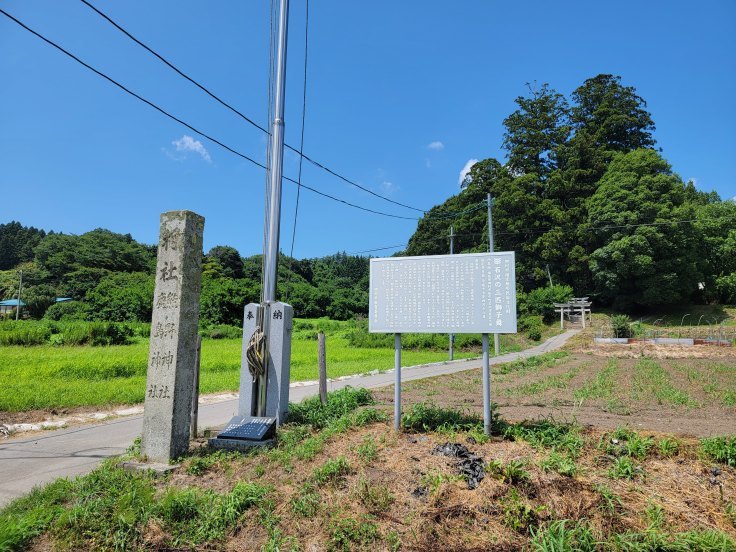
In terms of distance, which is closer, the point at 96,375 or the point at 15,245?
the point at 96,375

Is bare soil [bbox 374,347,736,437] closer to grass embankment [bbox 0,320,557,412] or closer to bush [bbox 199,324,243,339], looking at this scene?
grass embankment [bbox 0,320,557,412]

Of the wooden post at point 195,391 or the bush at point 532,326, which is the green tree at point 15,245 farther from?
the wooden post at point 195,391

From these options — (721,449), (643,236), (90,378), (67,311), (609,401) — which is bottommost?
(90,378)

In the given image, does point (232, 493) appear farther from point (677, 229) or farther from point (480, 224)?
point (480, 224)

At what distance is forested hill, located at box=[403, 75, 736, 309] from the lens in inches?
1331

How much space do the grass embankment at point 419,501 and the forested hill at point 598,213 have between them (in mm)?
30401

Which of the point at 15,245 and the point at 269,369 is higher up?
the point at 15,245

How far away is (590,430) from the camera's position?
4777 mm

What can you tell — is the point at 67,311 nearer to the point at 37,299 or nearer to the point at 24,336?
the point at 37,299

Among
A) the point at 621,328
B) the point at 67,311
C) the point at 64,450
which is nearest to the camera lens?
the point at 64,450

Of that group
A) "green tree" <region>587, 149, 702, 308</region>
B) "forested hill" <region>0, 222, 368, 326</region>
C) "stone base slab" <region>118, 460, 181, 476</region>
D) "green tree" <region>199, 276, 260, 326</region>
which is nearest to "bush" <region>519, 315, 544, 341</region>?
"green tree" <region>587, 149, 702, 308</region>

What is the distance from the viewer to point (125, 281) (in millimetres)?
41906

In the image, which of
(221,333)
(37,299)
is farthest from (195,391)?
(37,299)

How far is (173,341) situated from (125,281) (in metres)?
43.1
